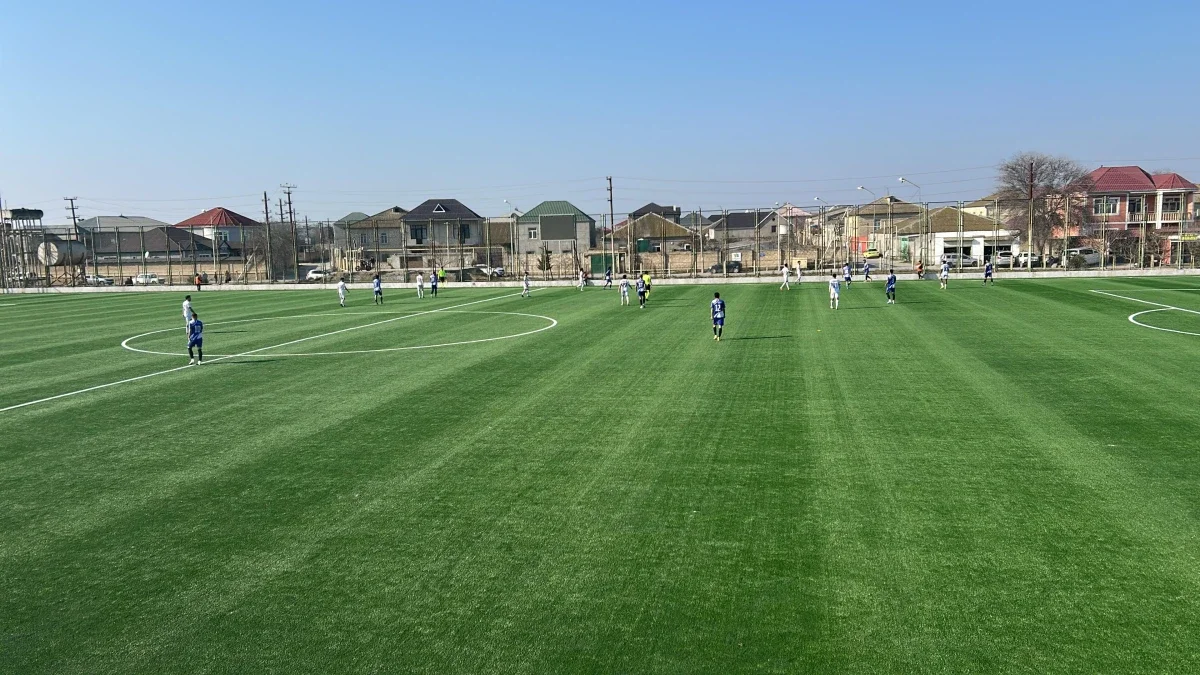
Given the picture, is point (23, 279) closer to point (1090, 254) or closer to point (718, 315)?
point (718, 315)

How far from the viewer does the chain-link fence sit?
6319 cm

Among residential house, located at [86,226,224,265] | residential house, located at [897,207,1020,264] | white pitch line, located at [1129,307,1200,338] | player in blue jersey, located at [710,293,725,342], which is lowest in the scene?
white pitch line, located at [1129,307,1200,338]

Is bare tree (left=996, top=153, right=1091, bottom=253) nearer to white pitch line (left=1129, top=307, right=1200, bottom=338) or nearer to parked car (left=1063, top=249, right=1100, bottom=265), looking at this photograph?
parked car (left=1063, top=249, right=1100, bottom=265)

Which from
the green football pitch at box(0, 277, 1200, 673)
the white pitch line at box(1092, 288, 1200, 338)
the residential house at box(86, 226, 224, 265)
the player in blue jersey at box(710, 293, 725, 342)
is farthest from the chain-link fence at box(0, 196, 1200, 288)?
the green football pitch at box(0, 277, 1200, 673)

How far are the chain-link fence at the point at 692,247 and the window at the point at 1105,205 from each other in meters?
0.16

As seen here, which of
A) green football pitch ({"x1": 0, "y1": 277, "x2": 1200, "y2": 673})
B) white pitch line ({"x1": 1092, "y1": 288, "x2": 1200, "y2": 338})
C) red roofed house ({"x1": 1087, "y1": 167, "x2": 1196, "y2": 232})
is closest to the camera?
green football pitch ({"x1": 0, "y1": 277, "x2": 1200, "y2": 673})

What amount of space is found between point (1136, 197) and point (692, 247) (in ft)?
179

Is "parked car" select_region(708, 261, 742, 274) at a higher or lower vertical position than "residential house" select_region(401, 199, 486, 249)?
lower

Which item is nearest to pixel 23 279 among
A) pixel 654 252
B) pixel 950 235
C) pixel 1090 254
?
pixel 654 252

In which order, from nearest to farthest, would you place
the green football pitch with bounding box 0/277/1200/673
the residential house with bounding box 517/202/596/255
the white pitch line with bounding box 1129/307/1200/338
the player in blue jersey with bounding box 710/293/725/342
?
the green football pitch with bounding box 0/277/1200/673
the white pitch line with bounding box 1129/307/1200/338
the player in blue jersey with bounding box 710/293/725/342
the residential house with bounding box 517/202/596/255

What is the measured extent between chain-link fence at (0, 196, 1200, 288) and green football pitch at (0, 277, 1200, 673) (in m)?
40.7

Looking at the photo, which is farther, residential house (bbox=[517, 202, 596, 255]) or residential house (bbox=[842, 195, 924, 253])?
residential house (bbox=[517, 202, 596, 255])

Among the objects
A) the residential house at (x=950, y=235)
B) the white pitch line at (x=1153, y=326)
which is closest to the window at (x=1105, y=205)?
the residential house at (x=950, y=235)

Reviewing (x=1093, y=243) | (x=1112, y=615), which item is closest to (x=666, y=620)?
(x=1112, y=615)
